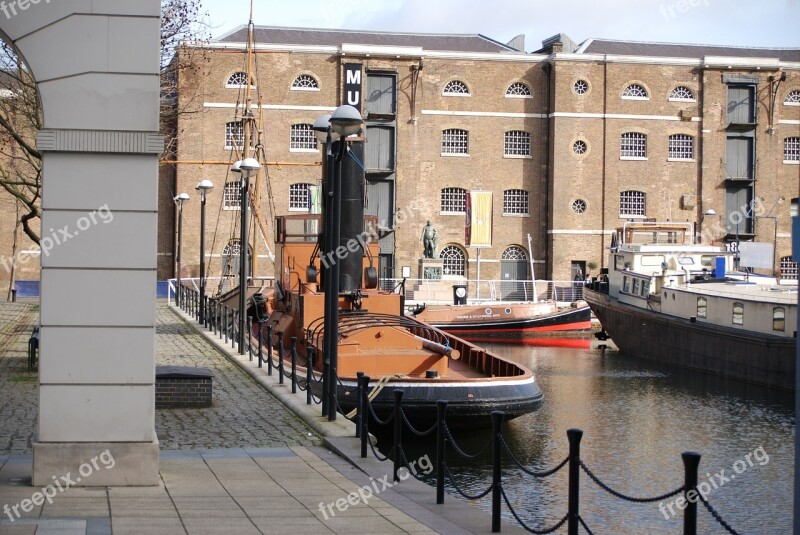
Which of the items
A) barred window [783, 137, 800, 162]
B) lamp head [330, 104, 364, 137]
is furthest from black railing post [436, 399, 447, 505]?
barred window [783, 137, 800, 162]

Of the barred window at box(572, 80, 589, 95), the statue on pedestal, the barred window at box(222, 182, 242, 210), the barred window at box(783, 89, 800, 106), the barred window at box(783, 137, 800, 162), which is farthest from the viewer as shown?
the barred window at box(783, 137, 800, 162)

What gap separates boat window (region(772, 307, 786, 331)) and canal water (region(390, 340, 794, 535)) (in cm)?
185

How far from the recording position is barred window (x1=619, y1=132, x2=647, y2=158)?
180 ft

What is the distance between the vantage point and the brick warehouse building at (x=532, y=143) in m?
53.0

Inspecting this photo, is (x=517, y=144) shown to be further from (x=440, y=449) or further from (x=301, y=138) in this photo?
(x=440, y=449)

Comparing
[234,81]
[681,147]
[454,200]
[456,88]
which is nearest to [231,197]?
[234,81]

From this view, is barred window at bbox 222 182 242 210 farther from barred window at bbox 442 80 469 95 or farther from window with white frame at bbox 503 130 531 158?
window with white frame at bbox 503 130 531 158

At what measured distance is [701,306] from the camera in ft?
106

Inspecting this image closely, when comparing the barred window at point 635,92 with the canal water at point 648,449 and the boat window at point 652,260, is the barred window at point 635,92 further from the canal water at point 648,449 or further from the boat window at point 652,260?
the canal water at point 648,449

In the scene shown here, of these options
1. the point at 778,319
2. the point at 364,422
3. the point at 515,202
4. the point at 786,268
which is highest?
the point at 515,202

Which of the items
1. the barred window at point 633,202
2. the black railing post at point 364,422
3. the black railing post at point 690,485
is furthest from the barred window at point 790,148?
the black railing post at point 690,485

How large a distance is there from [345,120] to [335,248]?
6.19 feet

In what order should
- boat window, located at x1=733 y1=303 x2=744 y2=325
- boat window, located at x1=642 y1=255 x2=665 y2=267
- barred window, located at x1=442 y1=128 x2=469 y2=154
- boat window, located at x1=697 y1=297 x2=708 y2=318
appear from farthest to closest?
barred window, located at x1=442 y1=128 x2=469 y2=154 < boat window, located at x1=642 y1=255 x2=665 y2=267 < boat window, located at x1=697 y1=297 x2=708 y2=318 < boat window, located at x1=733 y1=303 x2=744 y2=325

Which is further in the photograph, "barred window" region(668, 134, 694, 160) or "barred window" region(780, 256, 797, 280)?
"barred window" region(668, 134, 694, 160)
